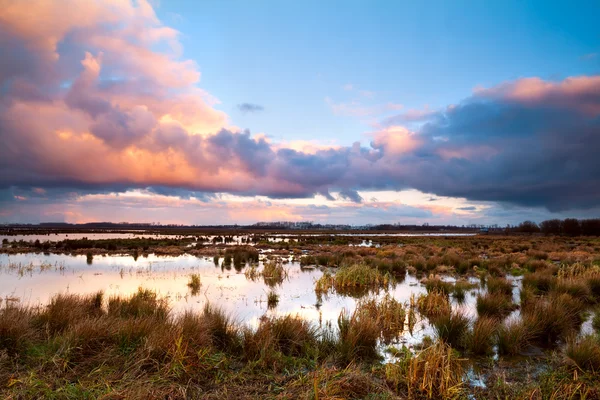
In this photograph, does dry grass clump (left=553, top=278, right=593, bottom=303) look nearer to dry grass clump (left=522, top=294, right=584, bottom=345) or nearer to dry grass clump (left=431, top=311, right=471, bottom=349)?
dry grass clump (left=522, top=294, right=584, bottom=345)

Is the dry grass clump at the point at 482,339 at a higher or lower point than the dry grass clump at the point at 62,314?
lower

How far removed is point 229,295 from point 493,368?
1048 cm

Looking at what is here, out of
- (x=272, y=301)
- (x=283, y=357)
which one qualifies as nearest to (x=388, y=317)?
(x=283, y=357)

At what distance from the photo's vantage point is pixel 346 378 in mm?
5695

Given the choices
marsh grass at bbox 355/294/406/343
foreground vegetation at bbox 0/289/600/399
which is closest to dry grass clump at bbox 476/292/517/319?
marsh grass at bbox 355/294/406/343

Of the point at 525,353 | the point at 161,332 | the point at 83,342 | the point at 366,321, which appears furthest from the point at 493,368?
the point at 83,342

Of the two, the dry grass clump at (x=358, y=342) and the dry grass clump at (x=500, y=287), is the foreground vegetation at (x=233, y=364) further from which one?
the dry grass clump at (x=500, y=287)

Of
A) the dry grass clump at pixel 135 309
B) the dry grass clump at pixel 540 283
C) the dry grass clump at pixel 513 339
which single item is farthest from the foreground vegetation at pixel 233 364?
the dry grass clump at pixel 540 283

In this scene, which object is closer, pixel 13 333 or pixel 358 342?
pixel 13 333

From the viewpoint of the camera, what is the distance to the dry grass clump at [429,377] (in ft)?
18.9

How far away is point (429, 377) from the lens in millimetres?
5941

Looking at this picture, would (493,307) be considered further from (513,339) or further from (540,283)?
(540,283)

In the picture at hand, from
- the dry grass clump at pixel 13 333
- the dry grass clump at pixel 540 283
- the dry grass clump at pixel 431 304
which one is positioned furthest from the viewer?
the dry grass clump at pixel 540 283

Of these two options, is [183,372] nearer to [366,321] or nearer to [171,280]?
[366,321]
